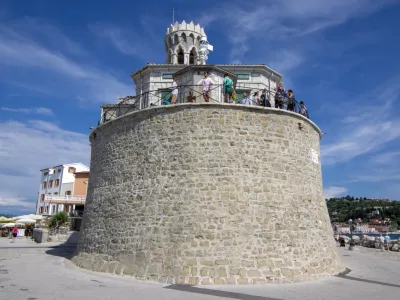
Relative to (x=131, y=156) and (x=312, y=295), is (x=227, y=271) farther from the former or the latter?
(x=131, y=156)

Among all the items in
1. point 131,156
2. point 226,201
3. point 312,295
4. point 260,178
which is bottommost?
point 312,295

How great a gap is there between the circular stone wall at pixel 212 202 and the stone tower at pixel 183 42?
15360mm

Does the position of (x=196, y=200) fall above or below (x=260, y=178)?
below

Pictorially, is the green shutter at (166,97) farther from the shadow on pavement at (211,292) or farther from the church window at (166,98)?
the shadow on pavement at (211,292)

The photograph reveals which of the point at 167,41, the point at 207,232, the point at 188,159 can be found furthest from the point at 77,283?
the point at 167,41

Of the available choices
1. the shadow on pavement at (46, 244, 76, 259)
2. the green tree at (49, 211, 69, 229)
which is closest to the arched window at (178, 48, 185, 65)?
the shadow on pavement at (46, 244, 76, 259)

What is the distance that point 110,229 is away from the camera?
13000 mm

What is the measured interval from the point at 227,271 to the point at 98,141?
8743mm

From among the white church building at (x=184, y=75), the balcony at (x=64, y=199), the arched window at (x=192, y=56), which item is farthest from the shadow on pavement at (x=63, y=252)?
the balcony at (x=64, y=199)

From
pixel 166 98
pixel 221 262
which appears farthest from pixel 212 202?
pixel 166 98

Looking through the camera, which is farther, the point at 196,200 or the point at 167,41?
the point at 167,41

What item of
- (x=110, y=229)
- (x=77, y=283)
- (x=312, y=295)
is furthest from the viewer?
(x=110, y=229)

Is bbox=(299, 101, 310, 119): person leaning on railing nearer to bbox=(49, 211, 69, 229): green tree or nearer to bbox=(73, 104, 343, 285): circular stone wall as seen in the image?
bbox=(73, 104, 343, 285): circular stone wall

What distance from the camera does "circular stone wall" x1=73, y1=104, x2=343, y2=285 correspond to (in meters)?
10.9
